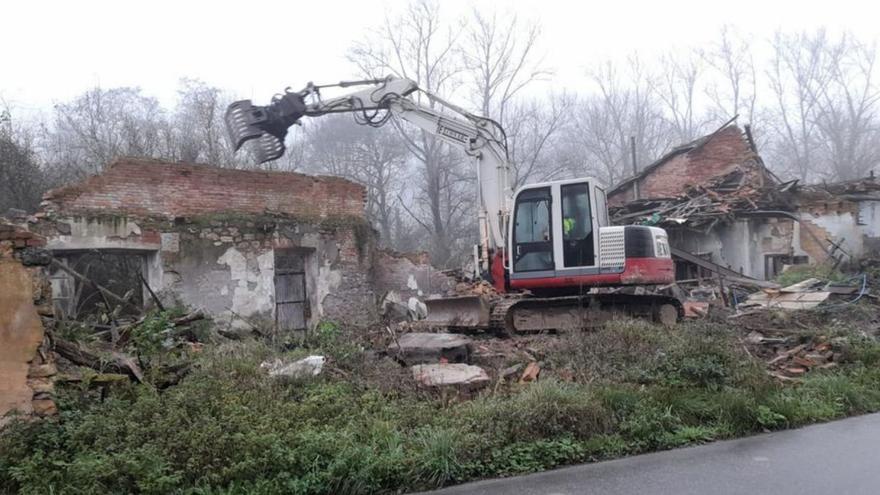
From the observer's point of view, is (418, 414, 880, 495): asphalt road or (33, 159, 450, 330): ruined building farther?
(33, 159, 450, 330): ruined building

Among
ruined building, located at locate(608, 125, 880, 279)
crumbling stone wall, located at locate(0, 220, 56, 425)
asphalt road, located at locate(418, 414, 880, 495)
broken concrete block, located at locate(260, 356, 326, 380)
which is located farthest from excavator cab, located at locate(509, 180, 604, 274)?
ruined building, located at locate(608, 125, 880, 279)

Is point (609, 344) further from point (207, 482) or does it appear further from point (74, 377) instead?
point (74, 377)

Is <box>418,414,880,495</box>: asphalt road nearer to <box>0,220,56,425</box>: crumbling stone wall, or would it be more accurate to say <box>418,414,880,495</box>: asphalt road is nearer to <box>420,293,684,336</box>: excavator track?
<box>0,220,56,425</box>: crumbling stone wall

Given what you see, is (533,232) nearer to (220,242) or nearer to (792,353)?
(792,353)

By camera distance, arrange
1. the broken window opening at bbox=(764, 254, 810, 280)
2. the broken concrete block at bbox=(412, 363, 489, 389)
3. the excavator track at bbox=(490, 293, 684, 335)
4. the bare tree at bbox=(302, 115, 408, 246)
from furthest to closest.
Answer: the bare tree at bbox=(302, 115, 408, 246) < the broken window opening at bbox=(764, 254, 810, 280) < the excavator track at bbox=(490, 293, 684, 335) < the broken concrete block at bbox=(412, 363, 489, 389)

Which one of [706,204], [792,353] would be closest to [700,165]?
[706,204]

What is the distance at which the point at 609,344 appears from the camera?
8.61m

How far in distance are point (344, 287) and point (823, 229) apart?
14911 mm

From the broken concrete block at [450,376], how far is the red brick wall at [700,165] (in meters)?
17.4

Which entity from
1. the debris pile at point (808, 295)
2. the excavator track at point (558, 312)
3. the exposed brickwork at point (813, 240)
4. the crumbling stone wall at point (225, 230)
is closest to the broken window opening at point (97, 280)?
the crumbling stone wall at point (225, 230)

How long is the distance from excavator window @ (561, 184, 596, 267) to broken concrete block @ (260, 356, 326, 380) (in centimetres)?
503

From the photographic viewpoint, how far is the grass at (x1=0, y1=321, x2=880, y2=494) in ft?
16.9

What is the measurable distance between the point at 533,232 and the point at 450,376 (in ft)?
14.7

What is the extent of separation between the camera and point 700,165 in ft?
79.2
